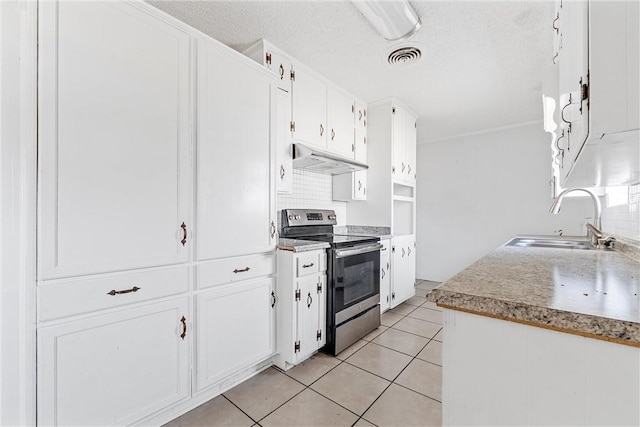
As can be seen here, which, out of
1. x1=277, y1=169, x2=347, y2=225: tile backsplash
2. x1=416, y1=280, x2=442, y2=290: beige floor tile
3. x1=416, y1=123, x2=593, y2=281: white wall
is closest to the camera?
x1=277, y1=169, x2=347, y2=225: tile backsplash

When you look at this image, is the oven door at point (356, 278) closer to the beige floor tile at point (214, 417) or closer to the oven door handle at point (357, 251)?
the oven door handle at point (357, 251)

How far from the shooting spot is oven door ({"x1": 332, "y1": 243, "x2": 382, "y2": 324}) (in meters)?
2.25

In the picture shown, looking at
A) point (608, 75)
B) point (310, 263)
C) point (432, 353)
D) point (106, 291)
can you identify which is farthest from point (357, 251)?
point (608, 75)

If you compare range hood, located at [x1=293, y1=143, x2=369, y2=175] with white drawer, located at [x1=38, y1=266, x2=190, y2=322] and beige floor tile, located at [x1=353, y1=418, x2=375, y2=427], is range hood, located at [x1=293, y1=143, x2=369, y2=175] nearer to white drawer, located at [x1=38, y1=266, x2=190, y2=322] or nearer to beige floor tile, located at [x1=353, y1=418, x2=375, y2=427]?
white drawer, located at [x1=38, y1=266, x2=190, y2=322]

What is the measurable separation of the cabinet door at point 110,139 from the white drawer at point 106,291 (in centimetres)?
5

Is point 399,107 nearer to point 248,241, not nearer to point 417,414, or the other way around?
point 248,241

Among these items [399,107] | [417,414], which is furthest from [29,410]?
[399,107]

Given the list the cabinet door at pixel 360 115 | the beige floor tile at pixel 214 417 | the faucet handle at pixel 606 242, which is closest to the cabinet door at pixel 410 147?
the cabinet door at pixel 360 115

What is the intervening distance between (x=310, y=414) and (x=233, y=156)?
161cm

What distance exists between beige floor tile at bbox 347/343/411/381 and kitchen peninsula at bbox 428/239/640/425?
1358 millimetres

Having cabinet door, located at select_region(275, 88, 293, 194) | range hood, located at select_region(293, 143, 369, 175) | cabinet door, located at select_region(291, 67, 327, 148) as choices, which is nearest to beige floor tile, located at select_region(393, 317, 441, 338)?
range hood, located at select_region(293, 143, 369, 175)

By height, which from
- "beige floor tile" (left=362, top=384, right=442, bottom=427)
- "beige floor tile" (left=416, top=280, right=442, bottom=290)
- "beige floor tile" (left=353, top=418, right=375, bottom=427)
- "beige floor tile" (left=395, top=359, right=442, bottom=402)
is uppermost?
"beige floor tile" (left=416, top=280, right=442, bottom=290)

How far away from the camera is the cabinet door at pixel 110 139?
1154 millimetres

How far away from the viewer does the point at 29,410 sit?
1110 mm
